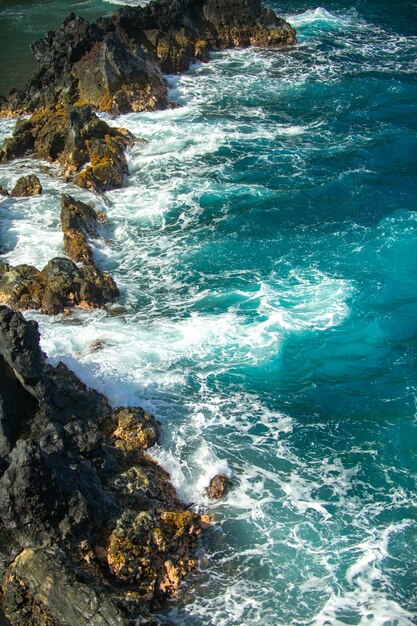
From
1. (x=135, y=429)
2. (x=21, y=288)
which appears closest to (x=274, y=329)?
(x=135, y=429)

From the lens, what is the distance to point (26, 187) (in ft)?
111

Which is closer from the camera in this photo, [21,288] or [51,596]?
[51,596]

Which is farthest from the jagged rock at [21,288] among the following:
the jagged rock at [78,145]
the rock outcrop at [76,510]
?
the jagged rock at [78,145]

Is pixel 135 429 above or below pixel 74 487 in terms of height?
below

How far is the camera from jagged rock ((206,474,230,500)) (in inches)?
698

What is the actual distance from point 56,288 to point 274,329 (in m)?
8.32

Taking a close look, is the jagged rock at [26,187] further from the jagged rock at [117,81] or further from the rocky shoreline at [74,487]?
the jagged rock at [117,81]

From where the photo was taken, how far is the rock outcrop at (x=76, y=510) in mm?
13570

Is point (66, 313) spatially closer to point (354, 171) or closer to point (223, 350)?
point (223, 350)

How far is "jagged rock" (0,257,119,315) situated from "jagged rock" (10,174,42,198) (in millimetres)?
8686

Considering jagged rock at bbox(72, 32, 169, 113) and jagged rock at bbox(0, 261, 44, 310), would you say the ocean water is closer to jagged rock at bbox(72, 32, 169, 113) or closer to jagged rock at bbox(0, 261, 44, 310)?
jagged rock at bbox(0, 261, 44, 310)

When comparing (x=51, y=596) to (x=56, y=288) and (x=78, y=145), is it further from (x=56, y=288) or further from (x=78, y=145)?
(x=78, y=145)

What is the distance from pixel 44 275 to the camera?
25891 millimetres

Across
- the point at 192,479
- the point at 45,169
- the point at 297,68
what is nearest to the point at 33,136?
the point at 45,169
